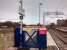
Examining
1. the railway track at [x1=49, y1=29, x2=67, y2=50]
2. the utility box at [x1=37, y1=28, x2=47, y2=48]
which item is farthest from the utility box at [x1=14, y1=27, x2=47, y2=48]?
the railway track at [x1=49, y1=29, x2=67, y2=50]

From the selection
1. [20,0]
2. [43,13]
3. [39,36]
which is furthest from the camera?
[43,13]

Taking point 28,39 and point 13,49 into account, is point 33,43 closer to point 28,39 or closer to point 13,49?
point 28,39

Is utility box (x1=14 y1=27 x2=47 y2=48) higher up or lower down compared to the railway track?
higher up

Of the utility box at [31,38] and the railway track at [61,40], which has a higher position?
the utility box at [31,38]

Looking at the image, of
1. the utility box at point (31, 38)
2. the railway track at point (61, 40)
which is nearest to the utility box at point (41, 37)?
the utility box at point (31, 38)

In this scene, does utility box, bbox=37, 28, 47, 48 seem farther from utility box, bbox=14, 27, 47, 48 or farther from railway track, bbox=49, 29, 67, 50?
railway track, bbox=49, 29, 67, 50

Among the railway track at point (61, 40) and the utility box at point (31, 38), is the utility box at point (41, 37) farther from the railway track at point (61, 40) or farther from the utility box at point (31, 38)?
the railway track at point (61, 40)

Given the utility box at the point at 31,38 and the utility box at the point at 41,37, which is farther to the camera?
the utility box at the point at 31,38

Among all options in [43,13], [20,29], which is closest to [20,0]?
[20,29]

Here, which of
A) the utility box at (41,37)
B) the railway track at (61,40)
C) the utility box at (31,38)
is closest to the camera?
the utility box at (41,37)

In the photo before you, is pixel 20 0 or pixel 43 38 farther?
pixel 20 0

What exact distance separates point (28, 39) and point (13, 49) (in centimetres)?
61

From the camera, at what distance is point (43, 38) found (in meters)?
7.43

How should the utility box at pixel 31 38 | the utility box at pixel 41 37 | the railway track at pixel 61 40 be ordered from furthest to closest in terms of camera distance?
the railway track at pixel 61 40
the utility box at pixel 31 38
the utility box at pixel 41 37
